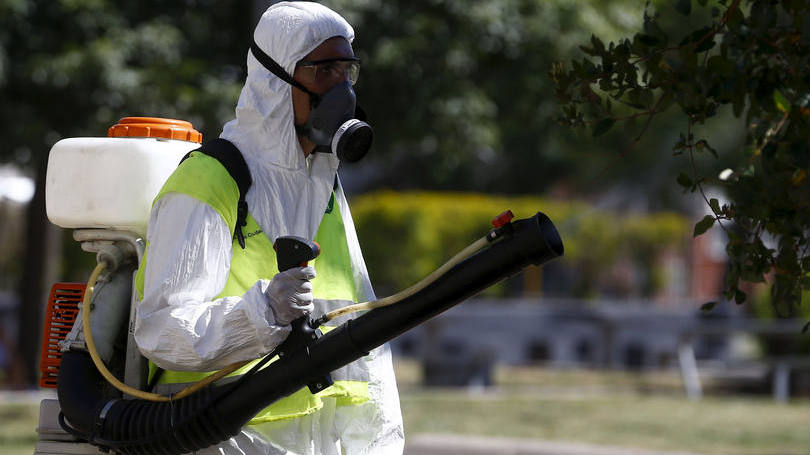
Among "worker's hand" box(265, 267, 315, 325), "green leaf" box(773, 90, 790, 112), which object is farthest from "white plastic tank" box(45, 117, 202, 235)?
"green leaf" box(773, 90, 790, 112)

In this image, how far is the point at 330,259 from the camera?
3.06m

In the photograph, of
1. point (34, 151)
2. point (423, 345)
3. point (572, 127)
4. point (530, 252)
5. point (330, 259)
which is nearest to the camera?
point (530, 252)

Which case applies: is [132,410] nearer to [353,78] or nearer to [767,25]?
[353,78]

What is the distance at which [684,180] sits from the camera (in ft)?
10.4

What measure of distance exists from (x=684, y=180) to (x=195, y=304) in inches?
51.9

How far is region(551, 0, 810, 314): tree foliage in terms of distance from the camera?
2.94 m

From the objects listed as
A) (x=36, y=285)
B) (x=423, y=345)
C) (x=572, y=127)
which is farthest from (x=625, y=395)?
(x=572, y=127)

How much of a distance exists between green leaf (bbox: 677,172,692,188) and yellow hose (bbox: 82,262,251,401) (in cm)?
122

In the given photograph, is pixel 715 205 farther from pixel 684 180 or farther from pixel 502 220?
pixel 502 220

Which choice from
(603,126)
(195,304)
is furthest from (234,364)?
(603,126)

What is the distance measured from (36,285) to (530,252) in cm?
1111

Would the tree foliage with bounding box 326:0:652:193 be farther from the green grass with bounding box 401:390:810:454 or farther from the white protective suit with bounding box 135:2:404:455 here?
the white protective suit with bounding box 135:2:404:455

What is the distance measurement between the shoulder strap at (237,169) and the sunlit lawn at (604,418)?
20.7 feet

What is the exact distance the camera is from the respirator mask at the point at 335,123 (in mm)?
2914
